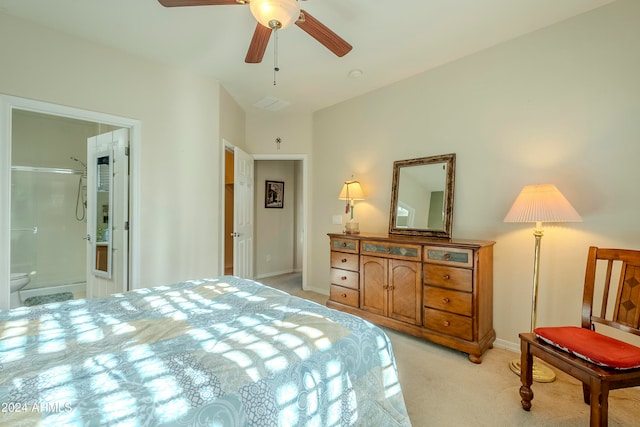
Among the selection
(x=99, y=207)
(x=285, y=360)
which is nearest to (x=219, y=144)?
(x=99, y=207)

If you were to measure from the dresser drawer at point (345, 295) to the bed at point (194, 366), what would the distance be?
162 centimetres

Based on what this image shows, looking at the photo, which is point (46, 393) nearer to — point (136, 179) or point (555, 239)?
point (136, 179)

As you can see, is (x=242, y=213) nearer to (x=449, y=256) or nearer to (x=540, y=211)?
(x=449, y=256)

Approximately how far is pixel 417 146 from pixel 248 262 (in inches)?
106

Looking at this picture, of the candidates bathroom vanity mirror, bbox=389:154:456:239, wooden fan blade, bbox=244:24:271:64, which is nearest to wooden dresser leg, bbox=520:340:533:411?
bathroom vanity mirror, bbox=389:154:456:239

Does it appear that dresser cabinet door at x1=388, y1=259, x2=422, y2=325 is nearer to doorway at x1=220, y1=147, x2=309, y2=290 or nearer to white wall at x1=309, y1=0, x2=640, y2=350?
white wall at x1=309, y1=0, x2=640, y2=350

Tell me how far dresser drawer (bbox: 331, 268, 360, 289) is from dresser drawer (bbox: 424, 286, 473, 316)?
774mm

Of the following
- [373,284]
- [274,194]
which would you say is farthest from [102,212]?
[373,284]

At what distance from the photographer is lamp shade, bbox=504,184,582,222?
1926 mm

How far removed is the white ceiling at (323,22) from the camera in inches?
82.2

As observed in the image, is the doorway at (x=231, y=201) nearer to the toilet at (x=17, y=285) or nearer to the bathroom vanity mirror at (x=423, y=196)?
the bathroom vanity mirror at (x=423, y=196)

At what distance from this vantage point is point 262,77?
320 centimetres

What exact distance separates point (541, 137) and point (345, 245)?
6.55ft

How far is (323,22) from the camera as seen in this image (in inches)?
88.6
